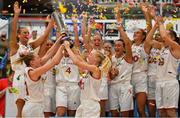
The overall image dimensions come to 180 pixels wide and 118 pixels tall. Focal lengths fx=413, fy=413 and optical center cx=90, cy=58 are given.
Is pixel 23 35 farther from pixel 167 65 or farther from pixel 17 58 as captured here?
pixel 167 65

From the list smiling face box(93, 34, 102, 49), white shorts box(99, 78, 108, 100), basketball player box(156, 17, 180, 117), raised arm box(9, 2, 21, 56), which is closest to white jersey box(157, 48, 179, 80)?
basketball player box(156, 17, 180, 117)

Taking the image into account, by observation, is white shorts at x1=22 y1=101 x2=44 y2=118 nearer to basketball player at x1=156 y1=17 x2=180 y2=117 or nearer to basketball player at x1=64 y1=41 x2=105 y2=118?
basketball player at x1=64 y1=41 x2=105 y2=118

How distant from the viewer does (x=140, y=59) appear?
7250mm

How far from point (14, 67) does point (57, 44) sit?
85 cm

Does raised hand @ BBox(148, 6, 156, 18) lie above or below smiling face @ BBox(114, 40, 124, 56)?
above

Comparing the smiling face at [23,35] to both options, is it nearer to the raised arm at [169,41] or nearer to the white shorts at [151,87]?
the raised arm at [169,41]

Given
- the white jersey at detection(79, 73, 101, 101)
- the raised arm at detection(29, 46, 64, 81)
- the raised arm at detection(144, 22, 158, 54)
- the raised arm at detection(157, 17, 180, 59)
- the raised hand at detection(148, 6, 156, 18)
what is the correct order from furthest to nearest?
the raised arm at detection(144, 22, 158, 54) → the raised hand at detection(148, 6, 156, 18) → the raised arm at detection(157, 17, 180, 59) → the white jersey at detection(79, 73, 101, 101) → the raised arm at detection(29, 46, 64, 81)

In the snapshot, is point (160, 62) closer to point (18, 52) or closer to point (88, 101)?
point (88, 101)

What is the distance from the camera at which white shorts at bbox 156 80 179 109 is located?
6.73 meters

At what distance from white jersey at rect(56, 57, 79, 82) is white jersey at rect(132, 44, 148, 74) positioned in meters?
1.06

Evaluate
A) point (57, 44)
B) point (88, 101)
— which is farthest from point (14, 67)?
point (88, 101)

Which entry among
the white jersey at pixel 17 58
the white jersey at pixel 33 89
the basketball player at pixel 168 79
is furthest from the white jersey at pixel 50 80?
the basketball player at pixel 168 79

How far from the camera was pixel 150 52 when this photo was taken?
23.9ft

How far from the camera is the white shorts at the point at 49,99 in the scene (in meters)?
7.20
